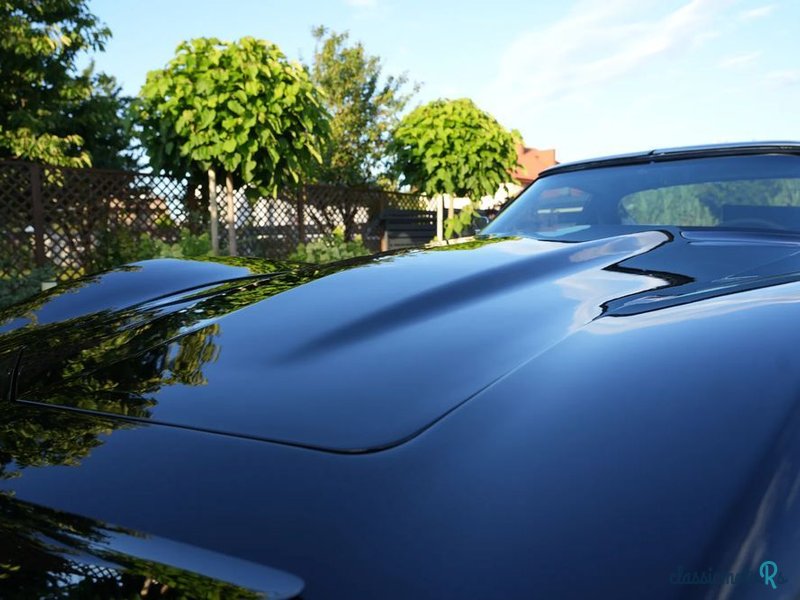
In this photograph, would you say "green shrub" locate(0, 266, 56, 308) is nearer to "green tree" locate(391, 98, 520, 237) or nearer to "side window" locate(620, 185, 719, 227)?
"green tree" locate(391, 98, 520, 237)

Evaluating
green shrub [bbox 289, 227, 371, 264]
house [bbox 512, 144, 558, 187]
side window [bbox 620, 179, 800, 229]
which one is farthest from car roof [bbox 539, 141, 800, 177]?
house [bbox 512, 144, 558, 187]

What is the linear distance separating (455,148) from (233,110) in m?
4.20

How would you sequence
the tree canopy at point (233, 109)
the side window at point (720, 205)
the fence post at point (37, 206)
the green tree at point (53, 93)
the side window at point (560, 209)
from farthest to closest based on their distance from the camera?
the green tree at point (53, 93), the fence post at point (37, 206), the tree canopy at point (233, 109), the side window at point (560, 209), the side window at point (720, 205)

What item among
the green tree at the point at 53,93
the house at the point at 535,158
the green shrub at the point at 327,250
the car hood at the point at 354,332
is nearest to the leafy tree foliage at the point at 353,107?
the green tree at the point at 53,93

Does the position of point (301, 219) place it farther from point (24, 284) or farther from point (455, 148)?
point (24, 284)

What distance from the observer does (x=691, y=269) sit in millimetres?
1586

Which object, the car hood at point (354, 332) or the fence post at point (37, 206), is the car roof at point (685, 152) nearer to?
the car hood at point (354, 332)

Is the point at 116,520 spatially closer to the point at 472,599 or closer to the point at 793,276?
the point at 472,599

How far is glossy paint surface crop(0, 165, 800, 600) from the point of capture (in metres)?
0.67

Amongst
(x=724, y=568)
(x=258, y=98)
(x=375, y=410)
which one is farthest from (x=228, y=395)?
(x=258, y=98)

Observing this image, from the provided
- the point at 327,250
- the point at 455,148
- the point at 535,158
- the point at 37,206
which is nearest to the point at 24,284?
the point at 37,206

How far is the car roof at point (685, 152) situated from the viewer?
2352 mm

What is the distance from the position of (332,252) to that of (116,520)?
7.76 metres

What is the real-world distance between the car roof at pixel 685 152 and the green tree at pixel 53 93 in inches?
677
